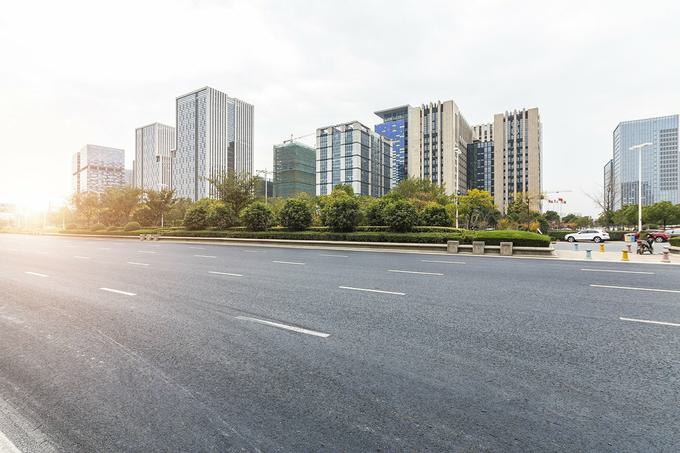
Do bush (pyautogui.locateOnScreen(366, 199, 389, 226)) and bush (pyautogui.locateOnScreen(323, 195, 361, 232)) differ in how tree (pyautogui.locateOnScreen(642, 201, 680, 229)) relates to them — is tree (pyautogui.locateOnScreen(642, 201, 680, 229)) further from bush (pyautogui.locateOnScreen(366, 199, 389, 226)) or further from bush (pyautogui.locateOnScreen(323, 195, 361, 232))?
bush (pyautogui.locateOnScreen(323, 195, 361, 232))

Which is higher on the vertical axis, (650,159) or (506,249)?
(650,159)

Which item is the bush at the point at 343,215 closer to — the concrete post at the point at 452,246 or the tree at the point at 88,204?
the concrete post at the point at 452,246

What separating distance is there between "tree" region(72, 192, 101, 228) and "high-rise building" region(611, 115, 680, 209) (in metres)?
93.3

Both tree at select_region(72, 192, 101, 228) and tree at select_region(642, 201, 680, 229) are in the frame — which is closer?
tree at select_region(72, 192, 101, 228)

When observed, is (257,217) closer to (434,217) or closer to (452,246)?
(434,217)

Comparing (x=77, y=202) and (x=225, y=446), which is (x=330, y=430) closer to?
(x=225, y=446)

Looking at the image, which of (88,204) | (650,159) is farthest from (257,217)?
(650,159)

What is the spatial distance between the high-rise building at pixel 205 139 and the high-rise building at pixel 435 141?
69.4 metres

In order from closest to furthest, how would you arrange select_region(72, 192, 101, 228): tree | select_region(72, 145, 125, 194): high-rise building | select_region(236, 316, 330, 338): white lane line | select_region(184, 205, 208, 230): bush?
select_region(236, 316, 330, 338): white lane line
select_region(184, 205, 208, 230): bush
select_region(72, 192, 101, 228): tree
select_region(72, 145, 125, 194): high-rise building

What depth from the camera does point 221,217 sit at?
35969 mm

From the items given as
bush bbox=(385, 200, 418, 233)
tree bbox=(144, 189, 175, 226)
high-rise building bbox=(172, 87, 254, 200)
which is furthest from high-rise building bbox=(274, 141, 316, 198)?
bush bbox=(385, 200, 418, 233)

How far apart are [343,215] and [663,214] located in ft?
233

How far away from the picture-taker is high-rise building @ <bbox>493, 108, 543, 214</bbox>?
136 metres

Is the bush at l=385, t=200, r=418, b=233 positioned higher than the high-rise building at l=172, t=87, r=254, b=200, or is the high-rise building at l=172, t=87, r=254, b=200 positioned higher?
the high-rise building at l=172, t=87, r=254, b=200
